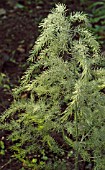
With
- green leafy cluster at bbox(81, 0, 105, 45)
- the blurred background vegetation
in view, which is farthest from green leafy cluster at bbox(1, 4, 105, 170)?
green leafy cluster at bbox(81, 0, 105, 45)

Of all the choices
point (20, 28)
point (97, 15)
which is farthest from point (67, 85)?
point (97, 15)

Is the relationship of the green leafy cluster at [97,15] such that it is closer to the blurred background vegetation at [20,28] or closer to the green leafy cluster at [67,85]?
the blurred background vegetation at [20,28]

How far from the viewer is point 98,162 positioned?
3.01 m

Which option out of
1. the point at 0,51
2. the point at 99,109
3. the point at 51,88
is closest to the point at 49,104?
the point at 51,88

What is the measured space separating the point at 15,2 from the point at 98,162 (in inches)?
150

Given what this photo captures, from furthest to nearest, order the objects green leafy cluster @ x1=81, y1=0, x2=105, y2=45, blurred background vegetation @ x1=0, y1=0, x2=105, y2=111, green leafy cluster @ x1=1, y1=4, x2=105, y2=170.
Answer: green leafy cluster @ x1=81, y1=0, x2=105, y2=45
blurred background vegetation @ x1=0, y1=0, x2=105, y2=111
green leafy cluster @ x1=1, y1=4, x2=105, y2=170

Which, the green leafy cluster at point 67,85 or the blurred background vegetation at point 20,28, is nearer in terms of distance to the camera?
the green leafy cluster at point 67,85

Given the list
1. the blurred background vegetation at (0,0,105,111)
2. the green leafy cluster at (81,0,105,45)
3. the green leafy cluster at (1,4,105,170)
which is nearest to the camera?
the green leafy cluster at (1,4,105,170)

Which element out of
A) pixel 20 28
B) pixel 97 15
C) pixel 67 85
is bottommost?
pixel 67 85

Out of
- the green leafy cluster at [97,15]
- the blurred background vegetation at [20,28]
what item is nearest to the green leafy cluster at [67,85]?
the blurred background vegetation at [20,28]

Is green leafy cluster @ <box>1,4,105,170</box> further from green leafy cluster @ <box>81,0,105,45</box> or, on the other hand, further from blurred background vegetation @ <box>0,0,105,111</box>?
green leafy cluster @ <box>81,0,105,45</box>

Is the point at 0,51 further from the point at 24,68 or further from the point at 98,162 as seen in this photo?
the point at 98,162

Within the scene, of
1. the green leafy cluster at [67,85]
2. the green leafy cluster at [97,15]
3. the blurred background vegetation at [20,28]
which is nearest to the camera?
the green leafy cluster at [67,85]

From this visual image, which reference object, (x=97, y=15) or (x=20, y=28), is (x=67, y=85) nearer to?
(x=20, y=28)
